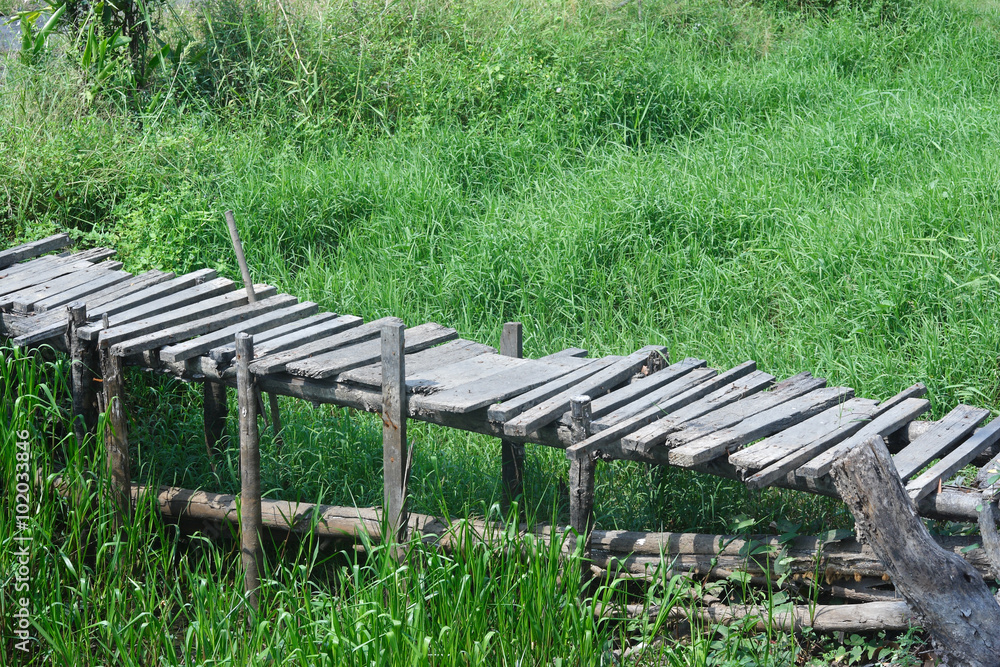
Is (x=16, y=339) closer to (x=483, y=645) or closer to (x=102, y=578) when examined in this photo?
(x=102, y=578)

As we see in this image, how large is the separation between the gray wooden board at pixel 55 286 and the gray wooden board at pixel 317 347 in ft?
5.13

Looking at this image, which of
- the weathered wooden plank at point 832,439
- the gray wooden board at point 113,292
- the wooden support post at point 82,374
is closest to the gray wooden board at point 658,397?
the weathered wooden plank at point 832,439

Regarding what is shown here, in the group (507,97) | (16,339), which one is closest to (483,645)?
(16,339)

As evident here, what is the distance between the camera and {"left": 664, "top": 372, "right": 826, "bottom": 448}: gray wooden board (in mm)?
3482

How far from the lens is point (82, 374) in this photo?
459 centimetres

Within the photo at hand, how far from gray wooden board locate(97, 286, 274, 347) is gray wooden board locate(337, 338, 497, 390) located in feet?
3.28

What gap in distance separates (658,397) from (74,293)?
3.02 meters

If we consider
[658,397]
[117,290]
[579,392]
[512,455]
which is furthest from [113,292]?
[658,397]

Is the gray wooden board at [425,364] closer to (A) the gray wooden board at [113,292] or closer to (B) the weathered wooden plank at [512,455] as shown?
(B) the weathered wooden plank at [512,455]

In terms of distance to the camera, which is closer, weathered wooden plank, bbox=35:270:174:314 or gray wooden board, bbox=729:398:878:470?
gray wooden board, bbox=729:398:878:470

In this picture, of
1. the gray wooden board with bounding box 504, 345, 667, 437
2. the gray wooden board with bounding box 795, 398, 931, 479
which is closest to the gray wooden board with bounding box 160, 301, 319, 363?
the gray wooden board with bounding box 504, 345, 667, 437

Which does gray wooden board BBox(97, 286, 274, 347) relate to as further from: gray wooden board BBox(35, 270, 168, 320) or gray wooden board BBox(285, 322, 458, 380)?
gray wooden board BBox(285, 322, 458, 380)

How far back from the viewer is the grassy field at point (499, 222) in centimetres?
368

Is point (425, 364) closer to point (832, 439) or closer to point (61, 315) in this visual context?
point (832, 439)
